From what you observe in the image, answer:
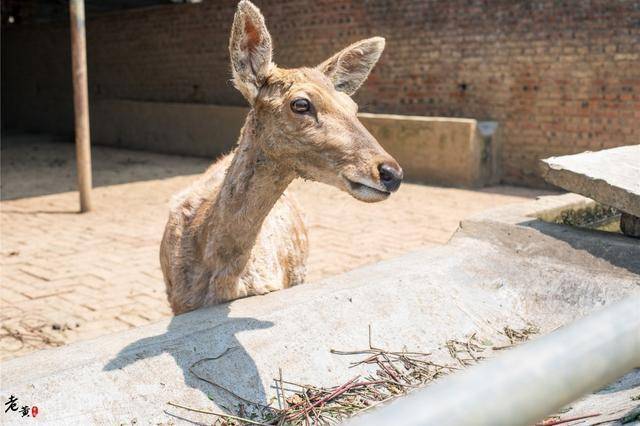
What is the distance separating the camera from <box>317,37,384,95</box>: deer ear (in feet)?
11.8

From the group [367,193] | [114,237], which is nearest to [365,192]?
[367,193]

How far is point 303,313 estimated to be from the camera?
3.62 metres

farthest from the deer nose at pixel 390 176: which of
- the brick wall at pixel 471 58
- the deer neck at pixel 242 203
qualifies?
the brick wall at pixel 471 58

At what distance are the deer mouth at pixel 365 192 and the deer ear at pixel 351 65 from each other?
0.84 m

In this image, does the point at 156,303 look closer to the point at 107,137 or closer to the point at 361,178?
the point at 361,178

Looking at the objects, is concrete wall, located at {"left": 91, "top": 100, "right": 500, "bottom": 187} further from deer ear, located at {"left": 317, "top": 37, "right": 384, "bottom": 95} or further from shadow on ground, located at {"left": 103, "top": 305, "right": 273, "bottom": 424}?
shadow on ground, located at {"left": 103, "top": 305, "right": 273, "bottom": 424}

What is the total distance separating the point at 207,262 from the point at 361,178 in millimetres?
1177

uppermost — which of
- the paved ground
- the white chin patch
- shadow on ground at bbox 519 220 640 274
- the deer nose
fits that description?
the deer nose

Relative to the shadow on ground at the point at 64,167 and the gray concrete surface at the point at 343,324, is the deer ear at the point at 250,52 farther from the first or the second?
the shadow on ground at the point at 64,167

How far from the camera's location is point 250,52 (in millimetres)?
3281

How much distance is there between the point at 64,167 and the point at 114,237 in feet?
20.6

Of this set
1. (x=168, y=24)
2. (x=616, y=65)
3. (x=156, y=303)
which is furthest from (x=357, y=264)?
(x=168, y=24)

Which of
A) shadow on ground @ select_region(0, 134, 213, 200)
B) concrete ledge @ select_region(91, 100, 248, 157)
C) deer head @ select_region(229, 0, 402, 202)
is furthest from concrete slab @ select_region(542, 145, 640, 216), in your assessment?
concrete ledge @ select_region(91, 100, 248, 157)

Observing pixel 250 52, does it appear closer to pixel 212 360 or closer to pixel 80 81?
pixel 212 360
